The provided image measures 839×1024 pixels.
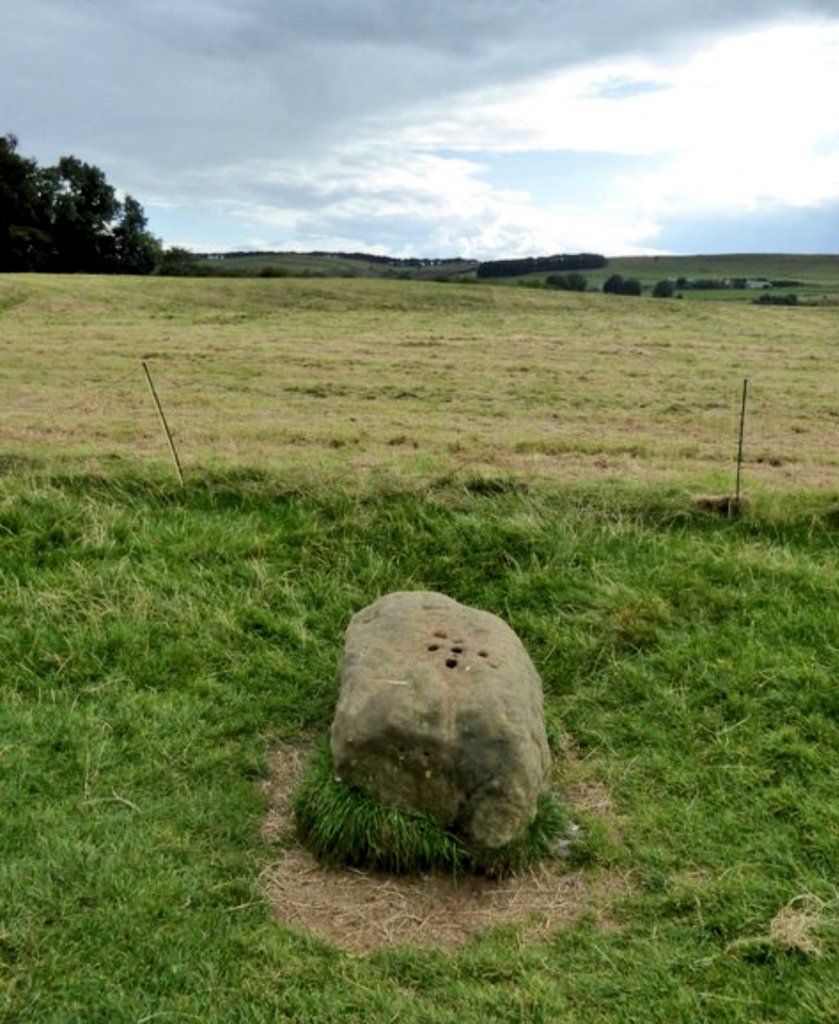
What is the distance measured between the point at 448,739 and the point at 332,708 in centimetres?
150

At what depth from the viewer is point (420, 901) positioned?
4547mm

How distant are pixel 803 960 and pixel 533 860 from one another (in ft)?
4.36

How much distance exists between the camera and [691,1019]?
3.78m

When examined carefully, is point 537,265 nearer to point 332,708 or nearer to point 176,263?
point 176,263

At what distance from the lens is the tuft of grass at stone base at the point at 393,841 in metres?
4.71

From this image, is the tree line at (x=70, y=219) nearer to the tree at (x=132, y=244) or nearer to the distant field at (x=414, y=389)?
the tree at (x=132, y=244)

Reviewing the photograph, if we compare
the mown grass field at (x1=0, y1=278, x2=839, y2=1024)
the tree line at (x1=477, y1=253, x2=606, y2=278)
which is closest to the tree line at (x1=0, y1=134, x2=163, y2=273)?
the tree line at (x1=477, y1=253, x2=606, y2=278)

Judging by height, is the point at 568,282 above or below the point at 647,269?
below

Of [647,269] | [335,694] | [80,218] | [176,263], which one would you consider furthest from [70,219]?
[335,694]

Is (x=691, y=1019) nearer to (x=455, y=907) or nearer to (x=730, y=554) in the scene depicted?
(x=455, y=907)

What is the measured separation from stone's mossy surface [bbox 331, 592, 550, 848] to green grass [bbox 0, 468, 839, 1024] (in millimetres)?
551

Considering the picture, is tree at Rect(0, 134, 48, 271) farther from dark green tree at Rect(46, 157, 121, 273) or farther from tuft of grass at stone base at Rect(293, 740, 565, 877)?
tuft of grass at stone base at Rect(293, 740, 565, 877)

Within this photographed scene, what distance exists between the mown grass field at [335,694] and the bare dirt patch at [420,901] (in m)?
0.08

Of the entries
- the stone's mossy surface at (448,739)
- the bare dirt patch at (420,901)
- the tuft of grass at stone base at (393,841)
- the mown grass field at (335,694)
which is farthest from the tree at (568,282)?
the bare dirt patch at (420,901)
